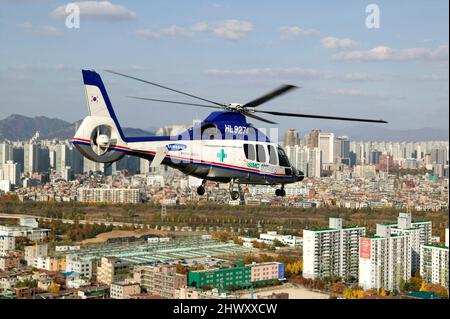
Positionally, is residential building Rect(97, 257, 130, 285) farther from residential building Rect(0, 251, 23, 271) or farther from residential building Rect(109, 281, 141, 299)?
residential building Rect(0, 251, 23, 271)

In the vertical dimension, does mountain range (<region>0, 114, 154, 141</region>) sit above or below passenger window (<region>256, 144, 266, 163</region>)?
above

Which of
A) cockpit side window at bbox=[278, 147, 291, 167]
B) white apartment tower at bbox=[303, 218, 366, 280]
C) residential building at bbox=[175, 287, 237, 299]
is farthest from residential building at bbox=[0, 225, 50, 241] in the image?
cockpit side window at bbox=[278, 147, 291, 167]

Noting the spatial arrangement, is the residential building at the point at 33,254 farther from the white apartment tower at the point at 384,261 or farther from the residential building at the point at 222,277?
the white apartment tower at the point at 384,261

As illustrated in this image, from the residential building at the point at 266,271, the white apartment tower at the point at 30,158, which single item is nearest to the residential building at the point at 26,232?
the white apartment tower at the point at 30,158

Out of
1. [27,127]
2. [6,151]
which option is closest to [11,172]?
[6,151]

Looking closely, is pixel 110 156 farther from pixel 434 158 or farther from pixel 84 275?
pixel 434 158

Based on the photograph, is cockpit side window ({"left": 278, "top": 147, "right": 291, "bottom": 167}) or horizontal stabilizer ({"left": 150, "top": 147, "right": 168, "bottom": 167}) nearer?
horizontal stabilizer ({"left": 150, "top": 147, "right": 168, "bottom": 167})
